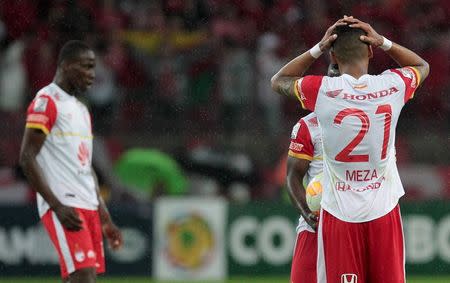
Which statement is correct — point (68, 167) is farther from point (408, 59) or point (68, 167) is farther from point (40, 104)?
point (408, 59)

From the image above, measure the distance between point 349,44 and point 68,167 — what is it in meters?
2.84

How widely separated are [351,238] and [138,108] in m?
9.73

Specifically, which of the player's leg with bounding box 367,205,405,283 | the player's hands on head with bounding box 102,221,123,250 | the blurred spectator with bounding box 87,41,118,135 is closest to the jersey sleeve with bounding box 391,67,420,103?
the player's leg with bounding box 367,205,405,283

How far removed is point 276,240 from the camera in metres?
14.2

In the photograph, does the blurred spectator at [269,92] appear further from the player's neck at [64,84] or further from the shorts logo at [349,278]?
the shorts logo at [349,278]

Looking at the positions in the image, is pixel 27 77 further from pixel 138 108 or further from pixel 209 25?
pixel 209 25

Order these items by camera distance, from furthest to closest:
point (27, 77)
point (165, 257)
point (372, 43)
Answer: point (27, 77) → point (165, 257) → point (372, 43)

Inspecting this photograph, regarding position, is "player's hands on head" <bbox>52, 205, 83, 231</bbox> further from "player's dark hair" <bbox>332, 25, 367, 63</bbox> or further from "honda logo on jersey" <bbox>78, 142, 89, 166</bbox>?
"player's dark hair" <bbox>332, 25, 367, 63</bbox>

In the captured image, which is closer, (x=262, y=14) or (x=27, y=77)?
(x=27, y=77)

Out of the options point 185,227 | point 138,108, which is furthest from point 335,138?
point 138,108

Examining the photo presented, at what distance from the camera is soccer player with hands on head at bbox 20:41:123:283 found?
26.3 feet

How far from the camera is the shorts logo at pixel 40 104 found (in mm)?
8102

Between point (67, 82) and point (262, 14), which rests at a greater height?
point (262, 14)

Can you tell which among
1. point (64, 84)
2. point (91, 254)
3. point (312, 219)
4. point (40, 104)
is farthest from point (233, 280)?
point (312, 219)
